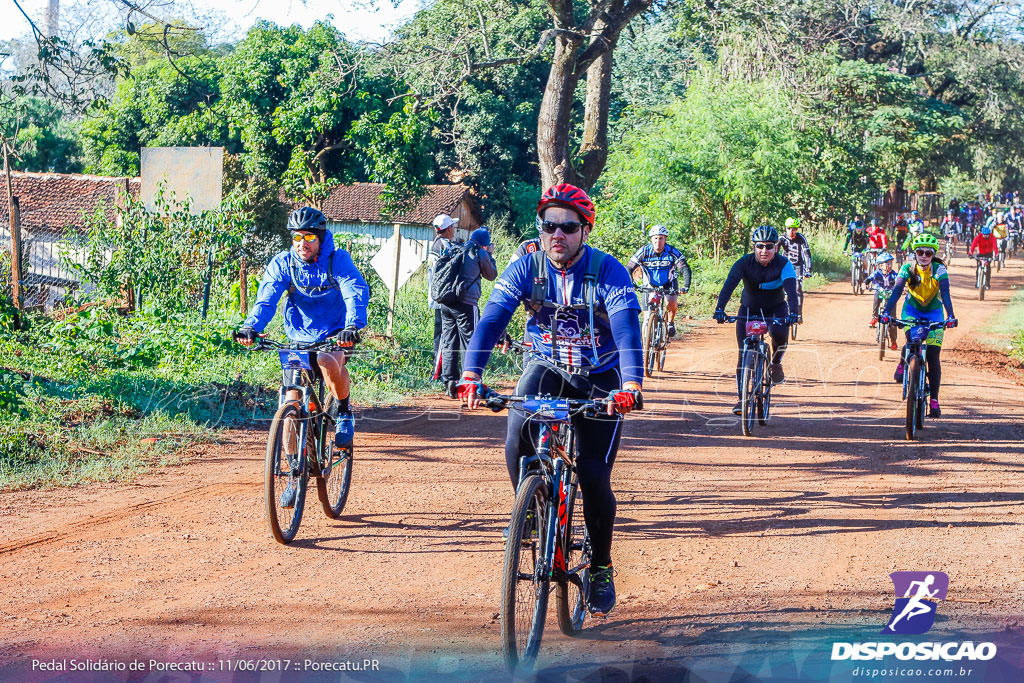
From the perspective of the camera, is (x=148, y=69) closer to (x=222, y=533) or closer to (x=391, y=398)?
(x=391, y=398)

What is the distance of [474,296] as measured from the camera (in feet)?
37.4

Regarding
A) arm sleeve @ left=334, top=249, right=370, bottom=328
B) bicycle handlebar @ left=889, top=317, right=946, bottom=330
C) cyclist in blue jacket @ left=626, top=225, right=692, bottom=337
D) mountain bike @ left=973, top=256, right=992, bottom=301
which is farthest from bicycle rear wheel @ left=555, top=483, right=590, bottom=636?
mountain bike @ left=973, top=256, right=992, bottom=301

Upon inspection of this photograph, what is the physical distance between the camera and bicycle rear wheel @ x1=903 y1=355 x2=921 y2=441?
412 inches

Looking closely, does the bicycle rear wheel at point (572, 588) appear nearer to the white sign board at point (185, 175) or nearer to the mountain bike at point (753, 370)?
the mountain bike at point (753, 370)

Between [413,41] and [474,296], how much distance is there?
8.71 m

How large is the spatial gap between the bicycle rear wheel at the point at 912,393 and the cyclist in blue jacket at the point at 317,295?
6.34 metres

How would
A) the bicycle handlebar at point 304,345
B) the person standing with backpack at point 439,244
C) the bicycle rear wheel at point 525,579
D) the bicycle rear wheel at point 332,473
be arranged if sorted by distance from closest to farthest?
1. the bicycle rear wheel at point 525,579
2. the bicycle handlebar at point 304,345
3. the bicycle rear wheel at point 332,473
4. the person standing with backpack at point 439,244

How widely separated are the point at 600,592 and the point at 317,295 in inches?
124

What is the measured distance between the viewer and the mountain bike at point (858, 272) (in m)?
27.0

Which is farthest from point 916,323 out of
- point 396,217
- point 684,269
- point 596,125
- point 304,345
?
point 396,217

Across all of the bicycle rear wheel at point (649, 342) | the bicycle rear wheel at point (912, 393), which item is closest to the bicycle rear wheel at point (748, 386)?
the bicycle rear wheel at point (912, 393)

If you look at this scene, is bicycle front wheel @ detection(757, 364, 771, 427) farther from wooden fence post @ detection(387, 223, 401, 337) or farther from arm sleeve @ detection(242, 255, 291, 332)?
wooden fence post @ detection(387, 223, 401, 337)

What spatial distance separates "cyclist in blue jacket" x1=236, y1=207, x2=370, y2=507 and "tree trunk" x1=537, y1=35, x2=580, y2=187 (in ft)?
33.6

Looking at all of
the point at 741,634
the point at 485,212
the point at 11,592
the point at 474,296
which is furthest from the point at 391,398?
the point at 485,212
